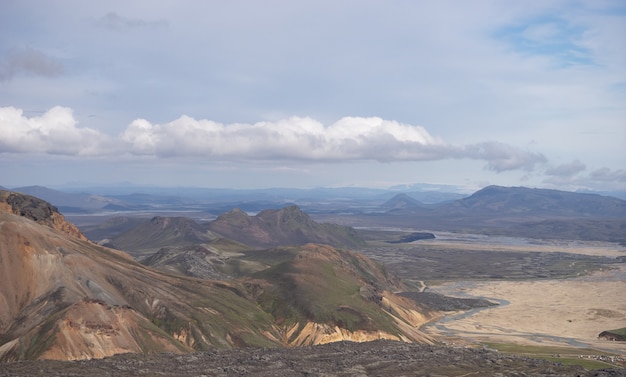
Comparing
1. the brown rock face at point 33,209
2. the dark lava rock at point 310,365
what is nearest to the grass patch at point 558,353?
the dark lava rock at point 310,365

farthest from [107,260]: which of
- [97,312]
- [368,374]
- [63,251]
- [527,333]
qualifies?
[527,333]

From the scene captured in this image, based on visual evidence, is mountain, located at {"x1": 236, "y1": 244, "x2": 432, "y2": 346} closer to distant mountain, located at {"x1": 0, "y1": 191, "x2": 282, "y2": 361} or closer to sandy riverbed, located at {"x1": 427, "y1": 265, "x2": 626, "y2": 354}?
distant mountain, located at {"x1": 0, "y1": 191, "x2": 282, "y2": 361}

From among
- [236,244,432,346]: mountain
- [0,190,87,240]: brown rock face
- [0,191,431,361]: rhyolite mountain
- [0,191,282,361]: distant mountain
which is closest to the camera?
[0,191,282,361]: distant mountain

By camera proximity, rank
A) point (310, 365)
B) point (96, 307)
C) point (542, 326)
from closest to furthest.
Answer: point (310, 365) < point (96, 307) < point (542, 326)

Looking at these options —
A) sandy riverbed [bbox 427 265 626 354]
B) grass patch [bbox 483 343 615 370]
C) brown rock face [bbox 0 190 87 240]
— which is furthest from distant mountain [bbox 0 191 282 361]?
sandy riverbed [bbox 427 265 626 354]

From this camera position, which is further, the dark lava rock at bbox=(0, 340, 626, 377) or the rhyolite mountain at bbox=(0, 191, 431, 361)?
the rhyolite mountain at bbox=(0, 191, 431, 361)

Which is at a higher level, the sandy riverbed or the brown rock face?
the brown rock face

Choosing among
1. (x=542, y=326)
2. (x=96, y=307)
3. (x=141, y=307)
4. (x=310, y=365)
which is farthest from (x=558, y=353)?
(x=96, y=307)

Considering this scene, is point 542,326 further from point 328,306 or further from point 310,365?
point 310,365
